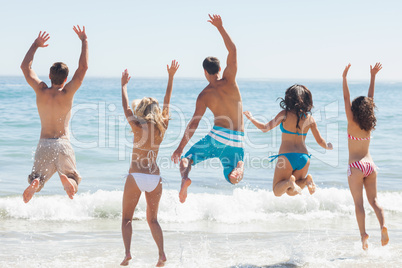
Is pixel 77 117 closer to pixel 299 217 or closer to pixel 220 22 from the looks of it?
pixel 299 217

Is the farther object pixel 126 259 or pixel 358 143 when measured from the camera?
pixel 358 143

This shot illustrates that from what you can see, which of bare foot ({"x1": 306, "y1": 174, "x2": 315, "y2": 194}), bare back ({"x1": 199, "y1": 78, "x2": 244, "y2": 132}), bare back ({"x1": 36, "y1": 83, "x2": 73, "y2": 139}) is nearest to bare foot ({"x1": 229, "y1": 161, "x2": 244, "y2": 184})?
bare back ({"x1": 199, "y1": 78, "x2": 244, "y2": 132})

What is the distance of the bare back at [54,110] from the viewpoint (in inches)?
236

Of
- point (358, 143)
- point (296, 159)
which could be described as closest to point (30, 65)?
point (296, 159)

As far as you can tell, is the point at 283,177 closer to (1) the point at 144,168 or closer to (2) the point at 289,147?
(2) the point at 289,147

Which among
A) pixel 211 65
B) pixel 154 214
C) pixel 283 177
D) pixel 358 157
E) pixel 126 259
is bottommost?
pixel 126 259

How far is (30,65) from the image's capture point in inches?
242

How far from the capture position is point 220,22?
239 inches

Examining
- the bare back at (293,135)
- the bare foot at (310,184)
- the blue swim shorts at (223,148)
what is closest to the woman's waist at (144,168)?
the blue swim shorts at (223,148)

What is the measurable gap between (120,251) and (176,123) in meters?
13.1

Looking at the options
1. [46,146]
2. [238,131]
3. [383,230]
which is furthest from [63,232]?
[383,230]

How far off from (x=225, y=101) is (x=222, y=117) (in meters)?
0.21

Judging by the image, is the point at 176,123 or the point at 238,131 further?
the point at 176,123

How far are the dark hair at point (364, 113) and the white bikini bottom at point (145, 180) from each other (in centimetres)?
260
